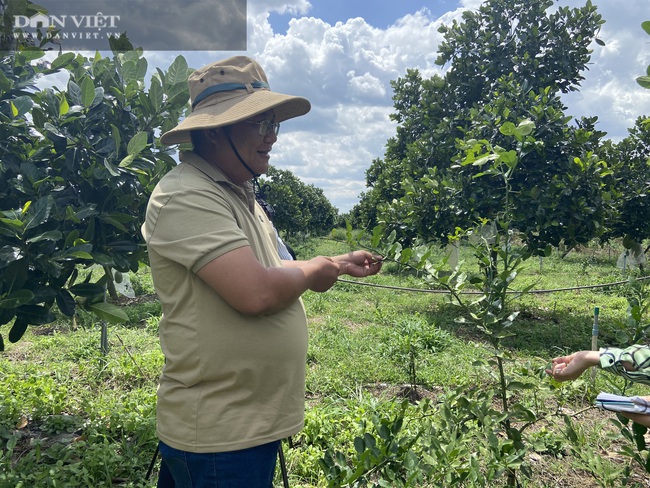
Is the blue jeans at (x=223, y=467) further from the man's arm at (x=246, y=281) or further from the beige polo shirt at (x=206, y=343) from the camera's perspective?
the man's arm at (x=246, y=281)

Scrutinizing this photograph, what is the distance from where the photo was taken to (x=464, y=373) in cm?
434

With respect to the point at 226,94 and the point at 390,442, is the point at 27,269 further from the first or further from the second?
the point at 390,442

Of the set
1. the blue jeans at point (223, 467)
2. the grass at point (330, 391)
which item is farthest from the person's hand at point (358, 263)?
the blue jeans at point (223, 467)

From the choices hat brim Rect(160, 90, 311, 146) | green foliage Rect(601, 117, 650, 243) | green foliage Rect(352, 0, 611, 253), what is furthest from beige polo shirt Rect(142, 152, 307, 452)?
green foliage Rect(601, 117, 650, 243)

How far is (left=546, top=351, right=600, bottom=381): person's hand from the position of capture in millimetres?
1411

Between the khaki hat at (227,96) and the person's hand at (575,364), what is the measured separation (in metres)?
1.27

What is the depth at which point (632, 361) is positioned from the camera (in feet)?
4.45

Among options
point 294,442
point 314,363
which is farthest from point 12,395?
point 314,363

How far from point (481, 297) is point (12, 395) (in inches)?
142

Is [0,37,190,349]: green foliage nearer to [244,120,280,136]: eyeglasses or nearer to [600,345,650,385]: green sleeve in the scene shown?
[244,120,280,136]: eyeglasses

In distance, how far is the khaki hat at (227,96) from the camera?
1426mm

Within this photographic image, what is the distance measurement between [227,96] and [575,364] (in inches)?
57.2

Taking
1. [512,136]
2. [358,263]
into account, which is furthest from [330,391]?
[512,136]

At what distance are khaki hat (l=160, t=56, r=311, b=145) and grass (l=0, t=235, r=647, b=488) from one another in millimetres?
814
